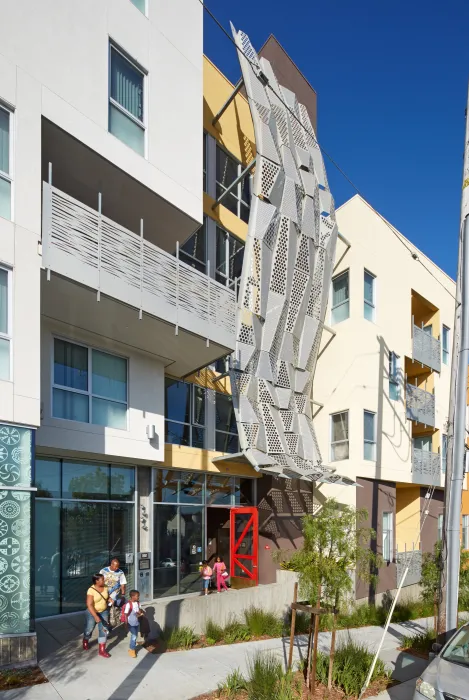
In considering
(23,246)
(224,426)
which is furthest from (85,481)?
(23,246)

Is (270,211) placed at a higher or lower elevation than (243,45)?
lower

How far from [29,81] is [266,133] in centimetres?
817

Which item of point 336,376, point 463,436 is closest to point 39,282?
point 463,436

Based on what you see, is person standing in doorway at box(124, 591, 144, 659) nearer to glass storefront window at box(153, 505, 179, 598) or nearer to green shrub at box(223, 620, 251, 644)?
green shrub at box(223, 620, 251, 644)

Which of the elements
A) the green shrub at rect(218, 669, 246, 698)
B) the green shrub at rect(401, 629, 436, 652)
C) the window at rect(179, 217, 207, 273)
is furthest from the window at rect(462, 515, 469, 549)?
the green shrub at rect(218, 669, 246, 698)

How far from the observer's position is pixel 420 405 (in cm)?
2423

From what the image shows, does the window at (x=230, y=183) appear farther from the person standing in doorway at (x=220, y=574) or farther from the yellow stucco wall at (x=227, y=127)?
the person standing in doorway at (x=220, y=574)

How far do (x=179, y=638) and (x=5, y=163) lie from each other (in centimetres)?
944

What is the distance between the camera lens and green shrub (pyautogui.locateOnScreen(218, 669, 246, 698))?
8789 millimetres

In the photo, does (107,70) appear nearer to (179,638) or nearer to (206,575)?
(179,638)

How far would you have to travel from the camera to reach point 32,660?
9219 mm

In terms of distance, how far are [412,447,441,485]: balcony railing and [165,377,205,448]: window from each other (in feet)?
33.2

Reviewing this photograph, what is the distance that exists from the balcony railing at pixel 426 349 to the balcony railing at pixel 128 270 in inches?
456

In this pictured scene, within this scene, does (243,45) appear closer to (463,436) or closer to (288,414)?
(288,414)
